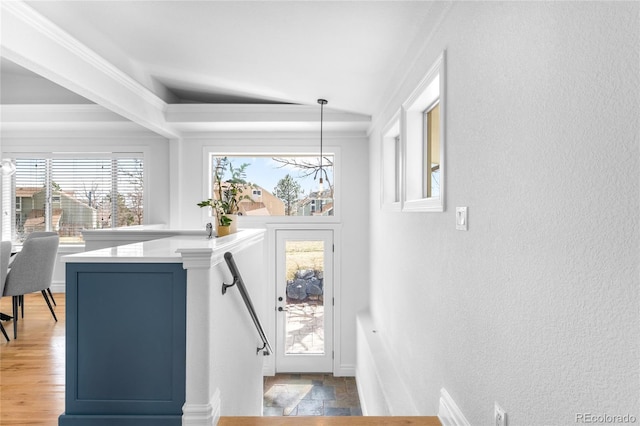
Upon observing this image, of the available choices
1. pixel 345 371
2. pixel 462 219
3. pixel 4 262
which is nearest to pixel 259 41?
pixel 462 219

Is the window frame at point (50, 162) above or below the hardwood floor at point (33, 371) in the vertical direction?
above

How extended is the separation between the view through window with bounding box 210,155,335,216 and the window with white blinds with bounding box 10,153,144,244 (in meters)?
1.30

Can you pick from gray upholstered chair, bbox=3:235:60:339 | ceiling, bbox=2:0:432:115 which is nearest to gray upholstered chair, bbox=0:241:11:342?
gray upholstered chair, bbox=3:235:60:339

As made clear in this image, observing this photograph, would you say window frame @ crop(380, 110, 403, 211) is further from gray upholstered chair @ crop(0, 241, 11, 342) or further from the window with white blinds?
gray upholstered chair @ crop(0, 241, 11, 342)

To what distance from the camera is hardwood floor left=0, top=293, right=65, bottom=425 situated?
262 centimetres

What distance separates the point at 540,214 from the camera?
1.05 metres

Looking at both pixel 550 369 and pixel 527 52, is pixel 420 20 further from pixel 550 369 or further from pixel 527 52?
pixel 550 369

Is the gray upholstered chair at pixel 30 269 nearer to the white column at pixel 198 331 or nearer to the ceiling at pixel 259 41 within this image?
the ceiling at pixel 259 41

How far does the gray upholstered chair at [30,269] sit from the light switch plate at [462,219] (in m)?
4.24

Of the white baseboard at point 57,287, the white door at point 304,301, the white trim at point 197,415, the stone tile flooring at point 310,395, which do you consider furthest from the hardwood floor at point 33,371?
the white door at point 304,301

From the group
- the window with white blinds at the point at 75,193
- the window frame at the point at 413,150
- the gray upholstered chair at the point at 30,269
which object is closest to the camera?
the window frame at the point at 413,150

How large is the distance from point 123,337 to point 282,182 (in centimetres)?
344

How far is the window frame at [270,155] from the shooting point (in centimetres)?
486

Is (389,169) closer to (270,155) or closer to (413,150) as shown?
(413,150)
